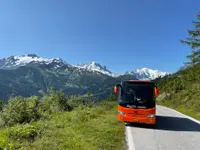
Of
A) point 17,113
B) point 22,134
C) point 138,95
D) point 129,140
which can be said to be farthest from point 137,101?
point 17,113

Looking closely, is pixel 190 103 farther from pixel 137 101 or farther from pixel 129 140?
pixel 129 140

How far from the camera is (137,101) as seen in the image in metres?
11.9

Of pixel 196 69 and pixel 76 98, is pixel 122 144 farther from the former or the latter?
pixel 196 69

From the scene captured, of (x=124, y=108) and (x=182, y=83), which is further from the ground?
(x=182, y=83)

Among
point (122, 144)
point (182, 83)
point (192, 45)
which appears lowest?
point (122, 144)

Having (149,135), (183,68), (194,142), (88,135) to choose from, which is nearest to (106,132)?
(88,135)

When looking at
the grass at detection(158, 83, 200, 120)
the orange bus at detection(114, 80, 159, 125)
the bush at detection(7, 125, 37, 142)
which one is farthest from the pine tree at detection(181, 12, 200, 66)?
the bush at detection(7, 125, 37, 142)

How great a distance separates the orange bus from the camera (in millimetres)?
11602

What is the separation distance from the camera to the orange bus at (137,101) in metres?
11.6

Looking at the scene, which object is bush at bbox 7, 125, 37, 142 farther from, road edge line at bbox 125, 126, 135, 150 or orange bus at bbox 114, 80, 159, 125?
orange bus at bbox 114, 80, 159, 125

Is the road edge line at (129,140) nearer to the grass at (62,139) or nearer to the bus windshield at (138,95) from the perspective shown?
the grass at (62,139)

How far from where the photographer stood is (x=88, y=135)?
8.91m

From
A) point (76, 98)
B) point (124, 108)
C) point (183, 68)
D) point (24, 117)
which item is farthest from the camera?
point (183, 68)

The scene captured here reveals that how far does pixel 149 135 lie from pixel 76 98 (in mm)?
14889
